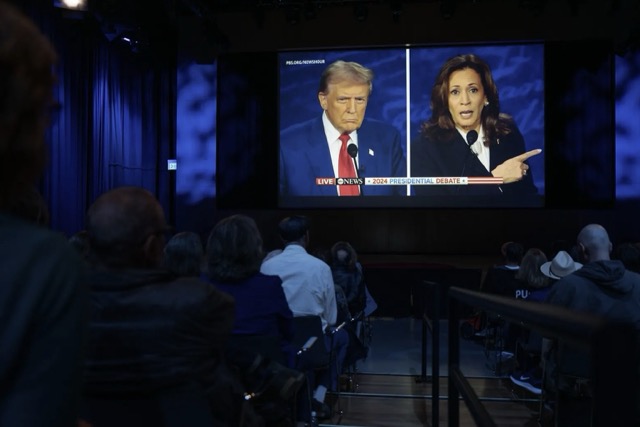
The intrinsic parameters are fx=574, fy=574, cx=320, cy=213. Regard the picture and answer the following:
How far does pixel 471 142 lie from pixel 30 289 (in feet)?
28.9

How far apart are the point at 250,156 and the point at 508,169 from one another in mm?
4225

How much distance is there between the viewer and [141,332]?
4.13ft

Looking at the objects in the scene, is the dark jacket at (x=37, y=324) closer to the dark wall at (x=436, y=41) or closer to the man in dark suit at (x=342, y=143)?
the man in dark suit at (x=342, y=143)

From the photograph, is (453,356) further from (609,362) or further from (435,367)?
(609,362)

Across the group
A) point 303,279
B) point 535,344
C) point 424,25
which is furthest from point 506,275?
point 424,25

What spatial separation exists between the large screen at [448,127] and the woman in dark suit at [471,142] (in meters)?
0.02

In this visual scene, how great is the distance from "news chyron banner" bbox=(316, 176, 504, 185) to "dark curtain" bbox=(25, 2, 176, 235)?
3494mm

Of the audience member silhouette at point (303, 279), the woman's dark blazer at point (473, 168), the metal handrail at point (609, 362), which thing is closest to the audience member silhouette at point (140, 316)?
the metal handrail at point (609, 362)

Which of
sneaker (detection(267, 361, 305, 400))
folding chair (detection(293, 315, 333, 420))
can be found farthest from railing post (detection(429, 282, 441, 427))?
sneaker (detection(267, 361, 305, 400))

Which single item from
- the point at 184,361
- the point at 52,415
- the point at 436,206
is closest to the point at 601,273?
the point at 184,361

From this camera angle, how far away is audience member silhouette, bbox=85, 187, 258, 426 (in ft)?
4.11

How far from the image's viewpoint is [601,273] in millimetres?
2789

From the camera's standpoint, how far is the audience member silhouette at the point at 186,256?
8.54 feet

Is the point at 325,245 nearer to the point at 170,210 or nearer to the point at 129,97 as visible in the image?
the point at 170,210
